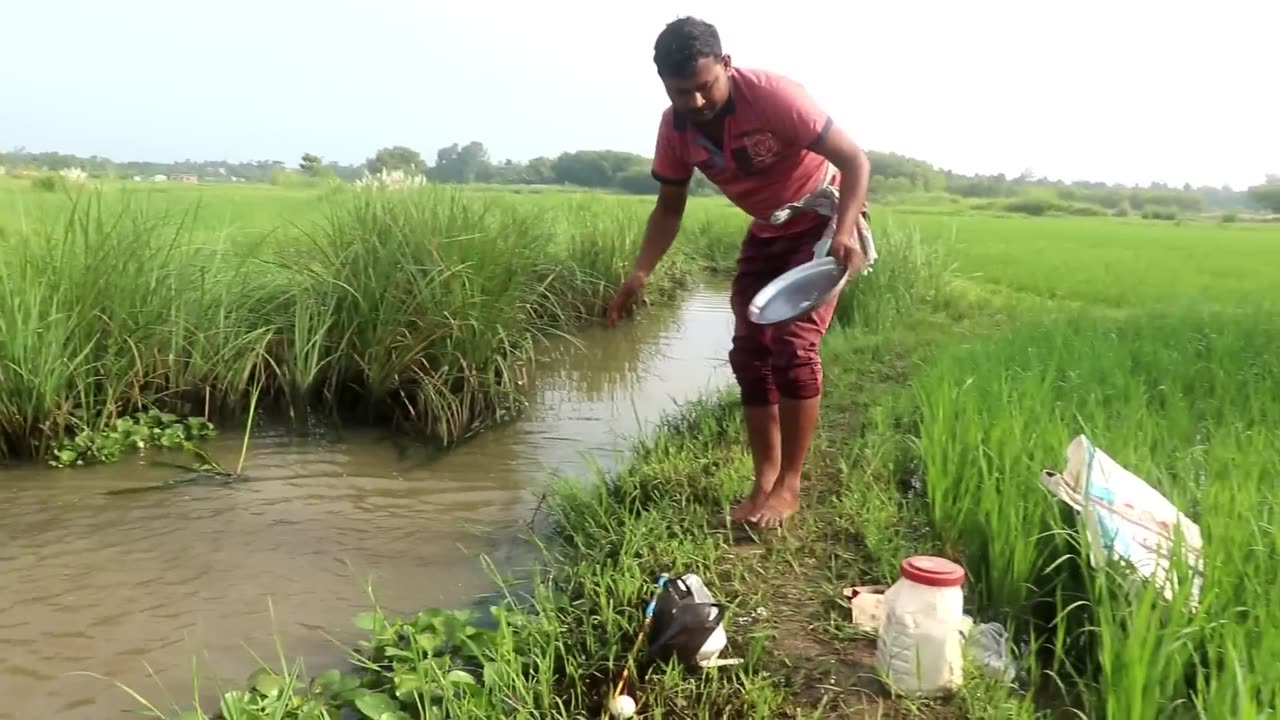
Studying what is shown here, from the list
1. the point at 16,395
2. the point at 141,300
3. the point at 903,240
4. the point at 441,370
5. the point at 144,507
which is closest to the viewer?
the point at 144,507

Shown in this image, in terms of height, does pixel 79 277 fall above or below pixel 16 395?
above

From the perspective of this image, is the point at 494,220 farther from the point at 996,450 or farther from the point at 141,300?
the point at 996,450

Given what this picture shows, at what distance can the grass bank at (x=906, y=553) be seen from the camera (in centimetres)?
181

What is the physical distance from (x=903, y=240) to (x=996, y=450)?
5.52 metres

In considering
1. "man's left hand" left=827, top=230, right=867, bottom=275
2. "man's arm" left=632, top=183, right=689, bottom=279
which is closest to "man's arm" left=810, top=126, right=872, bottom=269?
"man's left hand" left=827, top=230, right=867, bottom=275

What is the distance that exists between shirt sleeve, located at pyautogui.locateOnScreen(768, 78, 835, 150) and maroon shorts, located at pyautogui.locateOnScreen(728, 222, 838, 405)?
0.98 feet

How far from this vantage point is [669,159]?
9.60 feet

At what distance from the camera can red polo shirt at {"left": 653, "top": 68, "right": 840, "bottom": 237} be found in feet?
8.57

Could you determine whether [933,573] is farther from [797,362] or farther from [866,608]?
[797,362]

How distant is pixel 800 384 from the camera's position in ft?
9.04

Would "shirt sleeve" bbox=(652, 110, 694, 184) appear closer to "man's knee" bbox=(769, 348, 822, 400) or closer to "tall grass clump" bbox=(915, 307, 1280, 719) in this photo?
"man's knee" bbox=(769, 348, 822, 400)

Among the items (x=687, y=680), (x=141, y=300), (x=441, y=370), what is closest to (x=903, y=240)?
(x=441, y=370)

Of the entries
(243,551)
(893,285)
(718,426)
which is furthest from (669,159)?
(893,285)

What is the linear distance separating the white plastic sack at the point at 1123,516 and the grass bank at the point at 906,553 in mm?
53
